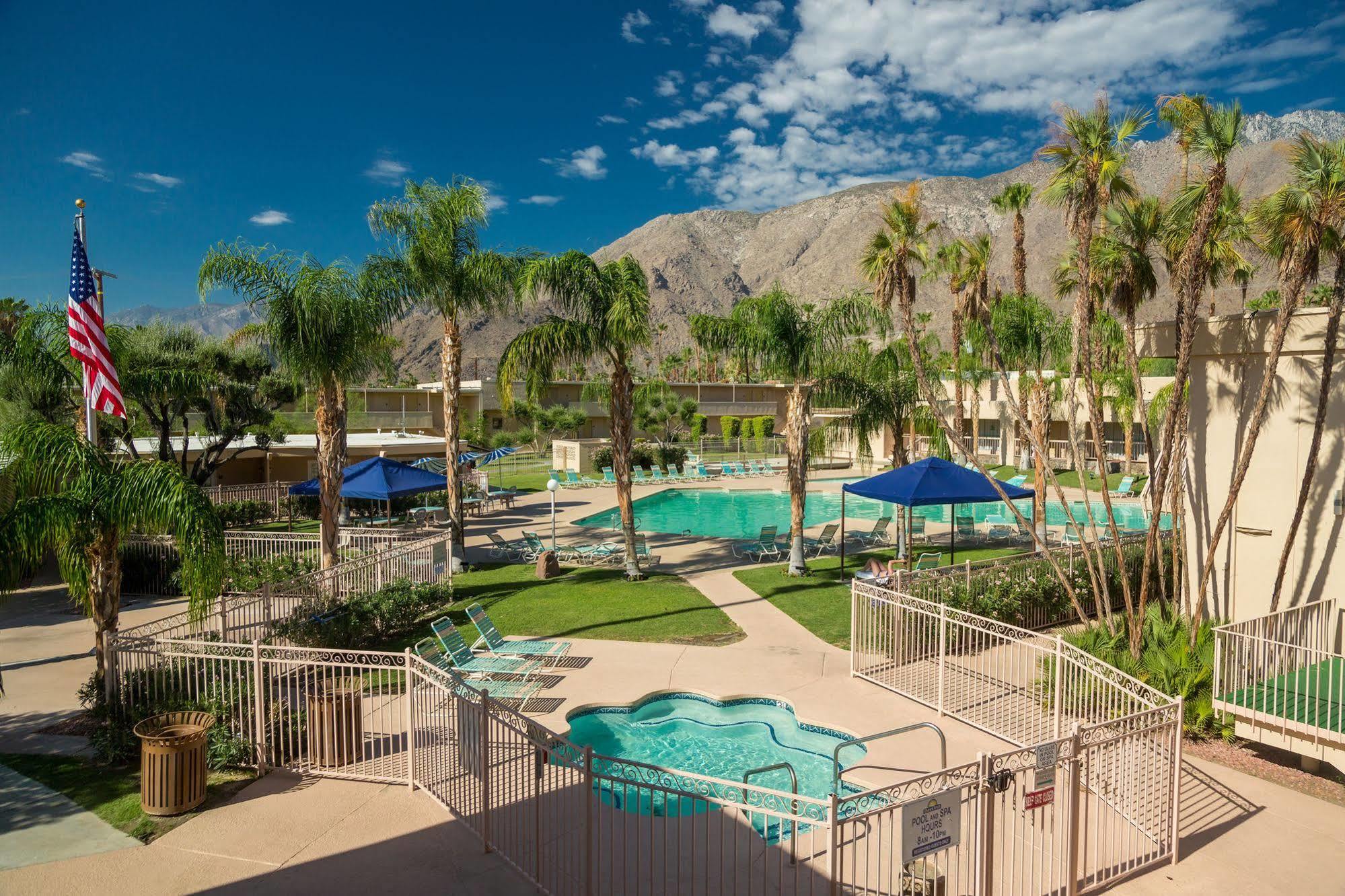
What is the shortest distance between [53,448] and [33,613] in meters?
8.13

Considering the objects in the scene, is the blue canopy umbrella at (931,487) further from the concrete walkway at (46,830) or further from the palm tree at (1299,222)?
the concrete walkway at (46,830)

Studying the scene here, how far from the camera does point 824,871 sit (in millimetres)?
5867

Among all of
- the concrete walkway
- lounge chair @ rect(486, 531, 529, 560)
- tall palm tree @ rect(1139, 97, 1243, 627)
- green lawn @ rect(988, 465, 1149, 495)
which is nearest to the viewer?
the concrete walkway

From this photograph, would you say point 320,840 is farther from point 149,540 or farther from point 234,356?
point 234,356

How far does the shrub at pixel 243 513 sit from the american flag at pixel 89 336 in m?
13.9

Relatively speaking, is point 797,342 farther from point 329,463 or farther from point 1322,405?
point 329,463

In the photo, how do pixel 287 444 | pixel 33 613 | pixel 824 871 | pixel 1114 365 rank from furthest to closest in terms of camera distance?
pixel 1114 365 → pixel 287 444 → pixel 33 613 → pixel 824 871

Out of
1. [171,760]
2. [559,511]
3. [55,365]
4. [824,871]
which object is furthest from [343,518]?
[824,871]

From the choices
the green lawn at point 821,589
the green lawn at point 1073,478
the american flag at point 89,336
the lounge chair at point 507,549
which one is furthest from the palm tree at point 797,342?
the green lawn at point 1073,478

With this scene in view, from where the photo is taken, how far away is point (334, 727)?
24.9 ft

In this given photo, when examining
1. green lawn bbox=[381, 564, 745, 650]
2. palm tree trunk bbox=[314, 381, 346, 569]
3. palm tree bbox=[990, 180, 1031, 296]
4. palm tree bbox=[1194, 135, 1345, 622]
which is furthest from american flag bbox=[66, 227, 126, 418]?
palm tree bbox=[990, 180, 1031, 296]

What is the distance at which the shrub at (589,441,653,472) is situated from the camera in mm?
38594

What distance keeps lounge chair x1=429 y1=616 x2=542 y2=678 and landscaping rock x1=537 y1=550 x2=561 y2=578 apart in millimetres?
5939

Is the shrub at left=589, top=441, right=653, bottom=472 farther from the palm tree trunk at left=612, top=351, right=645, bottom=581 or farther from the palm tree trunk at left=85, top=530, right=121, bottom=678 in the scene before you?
the palm tree trunk at left=85, top=530, right=121, bottom=678
